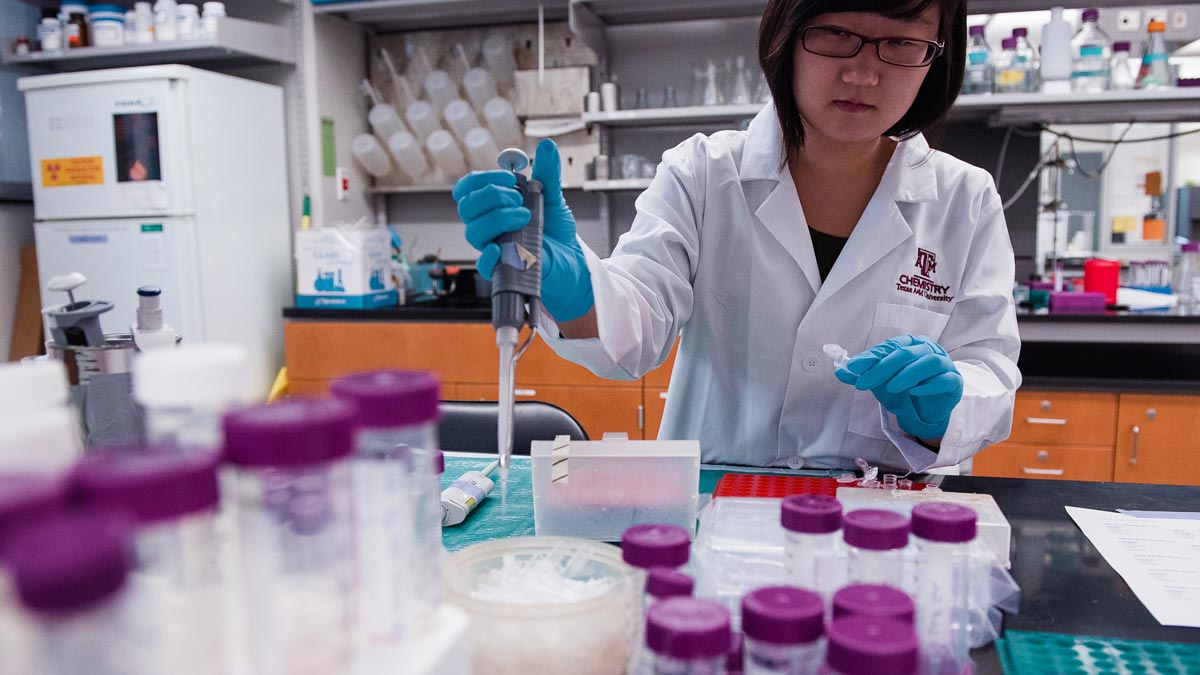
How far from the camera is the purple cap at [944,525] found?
604 millimetres

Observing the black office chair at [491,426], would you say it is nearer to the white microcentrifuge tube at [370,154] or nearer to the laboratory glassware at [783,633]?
the laboratory glassware at [783,633]

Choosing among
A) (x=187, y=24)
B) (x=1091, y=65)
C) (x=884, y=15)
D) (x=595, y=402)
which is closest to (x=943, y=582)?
(x=884, y=15)

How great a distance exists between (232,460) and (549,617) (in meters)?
0.28

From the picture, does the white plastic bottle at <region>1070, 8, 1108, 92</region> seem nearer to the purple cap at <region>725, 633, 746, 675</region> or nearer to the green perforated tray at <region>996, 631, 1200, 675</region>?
the green perforated tray at <region>996, 631, 1200, 675</region>

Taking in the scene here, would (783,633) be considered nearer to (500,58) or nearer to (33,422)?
(33,422)

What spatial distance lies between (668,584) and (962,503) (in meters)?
0.54

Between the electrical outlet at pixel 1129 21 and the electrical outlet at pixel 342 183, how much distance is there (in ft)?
10.1

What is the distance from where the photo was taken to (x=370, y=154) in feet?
11.6

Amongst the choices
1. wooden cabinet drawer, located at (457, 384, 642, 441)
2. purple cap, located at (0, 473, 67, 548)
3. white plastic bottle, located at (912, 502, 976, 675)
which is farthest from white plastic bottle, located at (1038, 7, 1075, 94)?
purple cap, located at (0, 473, 67, 548)

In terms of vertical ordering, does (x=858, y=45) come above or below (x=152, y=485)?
above

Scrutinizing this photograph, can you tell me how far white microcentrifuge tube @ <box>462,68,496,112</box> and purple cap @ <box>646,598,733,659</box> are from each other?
10.5ft

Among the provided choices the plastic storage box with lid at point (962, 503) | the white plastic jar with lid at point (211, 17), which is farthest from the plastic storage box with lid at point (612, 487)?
the white plastic jar with lid at point (211, 17)

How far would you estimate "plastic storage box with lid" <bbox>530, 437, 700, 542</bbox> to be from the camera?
38.1 inches

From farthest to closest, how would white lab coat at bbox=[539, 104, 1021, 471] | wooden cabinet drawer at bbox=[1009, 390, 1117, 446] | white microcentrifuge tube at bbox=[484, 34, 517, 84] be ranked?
white microcentrifuge tube at bbox=[484, 34, 517, 84]
wooden cabinet drawer at bbox=[1009, 390, 1117, 446]
white lab coat at bbox=[539, 104, 1021, 471]
